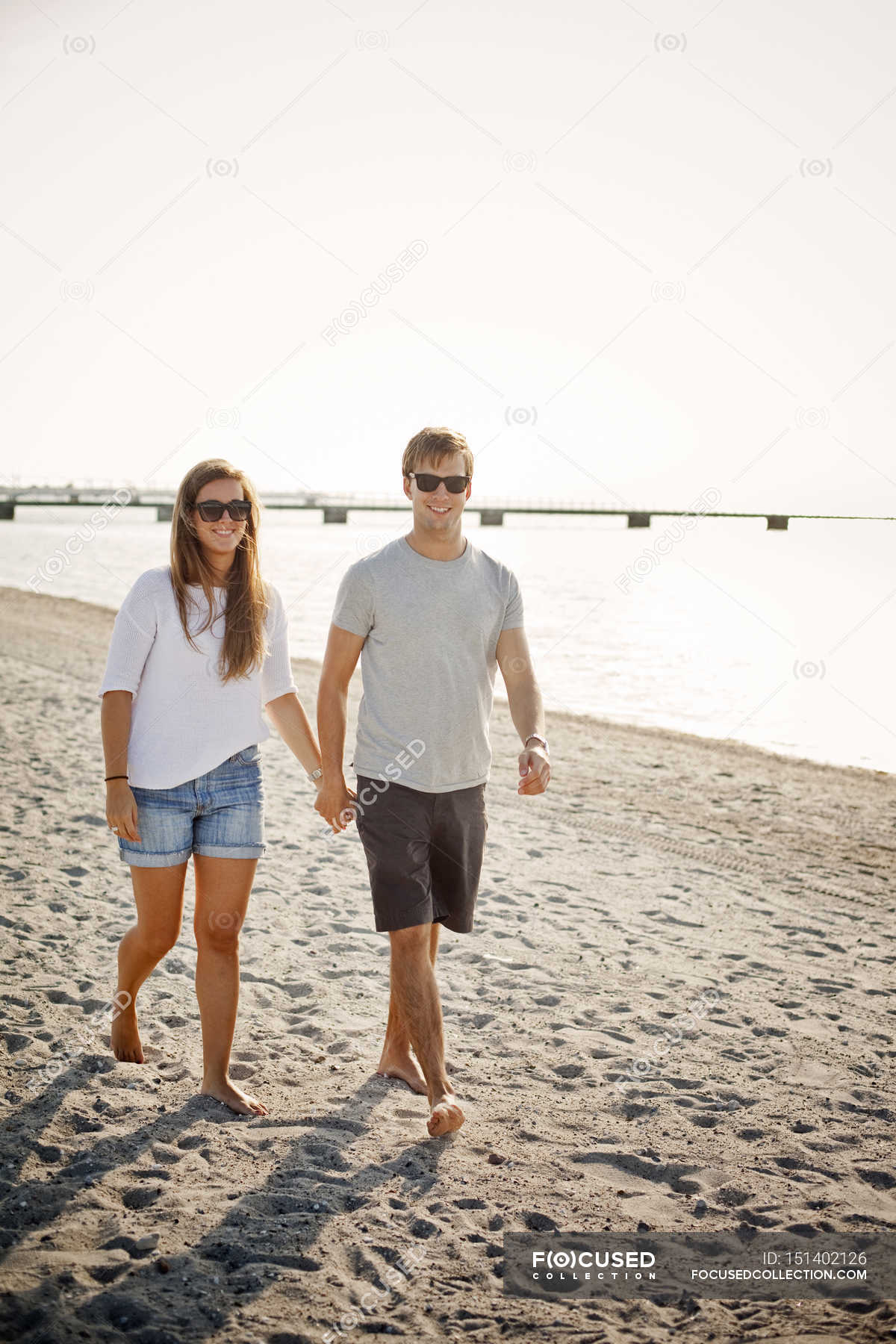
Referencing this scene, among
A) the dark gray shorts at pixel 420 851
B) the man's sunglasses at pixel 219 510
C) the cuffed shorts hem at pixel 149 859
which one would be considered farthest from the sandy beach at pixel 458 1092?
the man's sunglasses at pixel 219 510

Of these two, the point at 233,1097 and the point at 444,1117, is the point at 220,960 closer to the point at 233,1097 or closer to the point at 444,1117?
the point at 233,1097

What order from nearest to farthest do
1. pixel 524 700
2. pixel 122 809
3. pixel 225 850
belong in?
pixel 122 809 → pixel 225 850 → pixel 524 700

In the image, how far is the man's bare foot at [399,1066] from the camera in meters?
3.65

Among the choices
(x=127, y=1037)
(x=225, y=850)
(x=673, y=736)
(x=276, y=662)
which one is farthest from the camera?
(x=673, y=736)

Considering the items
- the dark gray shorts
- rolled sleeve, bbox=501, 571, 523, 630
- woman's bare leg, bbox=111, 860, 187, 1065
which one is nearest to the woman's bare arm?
woman's bare leg, bbox=111, 860, 187, 1065

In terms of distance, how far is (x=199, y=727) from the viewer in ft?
10.1

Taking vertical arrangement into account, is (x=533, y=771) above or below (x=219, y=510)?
below

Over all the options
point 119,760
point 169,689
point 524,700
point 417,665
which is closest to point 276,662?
point 169,689

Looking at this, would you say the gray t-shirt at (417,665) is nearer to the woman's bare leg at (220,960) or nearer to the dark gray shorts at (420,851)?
the dark gray shorts at (420,851)

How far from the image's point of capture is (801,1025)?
4289 mm

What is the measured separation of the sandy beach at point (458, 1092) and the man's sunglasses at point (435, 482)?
6.71 feet

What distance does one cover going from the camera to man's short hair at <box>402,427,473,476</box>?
10.7ft

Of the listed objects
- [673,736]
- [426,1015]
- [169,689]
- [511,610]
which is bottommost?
[426,1015]

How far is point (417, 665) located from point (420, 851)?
0.59m
